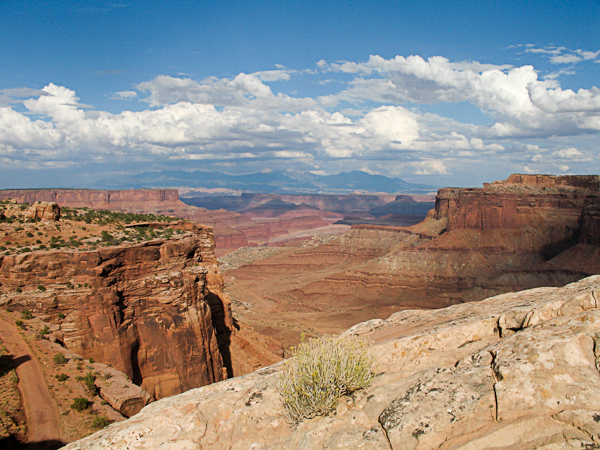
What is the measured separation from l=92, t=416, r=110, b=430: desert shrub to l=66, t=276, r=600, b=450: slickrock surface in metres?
5.98

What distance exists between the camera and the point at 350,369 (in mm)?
8727

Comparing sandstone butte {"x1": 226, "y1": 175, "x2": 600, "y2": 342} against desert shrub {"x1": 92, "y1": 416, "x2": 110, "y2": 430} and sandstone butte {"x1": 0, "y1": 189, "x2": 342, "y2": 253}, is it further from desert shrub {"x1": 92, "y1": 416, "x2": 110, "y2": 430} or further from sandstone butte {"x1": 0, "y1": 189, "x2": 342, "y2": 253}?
sandstone butte {"x1": 0, "y1": 189, "x2": 342, "y2": 253}

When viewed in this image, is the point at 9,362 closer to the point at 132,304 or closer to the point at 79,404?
the point at 79,404

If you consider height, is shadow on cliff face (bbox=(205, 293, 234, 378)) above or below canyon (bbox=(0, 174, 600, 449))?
below

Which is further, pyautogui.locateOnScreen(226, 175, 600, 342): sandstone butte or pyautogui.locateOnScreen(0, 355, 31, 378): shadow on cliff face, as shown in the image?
pyautogui.locateOnScreen(226, 175, 600, 342): sandstone butte

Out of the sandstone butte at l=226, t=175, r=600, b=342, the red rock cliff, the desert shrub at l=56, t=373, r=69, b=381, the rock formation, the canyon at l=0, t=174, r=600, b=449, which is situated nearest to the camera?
the canyon at l=0, t=174, r=600, b=449

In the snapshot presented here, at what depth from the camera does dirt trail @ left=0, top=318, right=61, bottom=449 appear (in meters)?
13.4

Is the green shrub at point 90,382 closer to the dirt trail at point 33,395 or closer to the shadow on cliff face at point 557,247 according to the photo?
the dirt trail at point 33,395

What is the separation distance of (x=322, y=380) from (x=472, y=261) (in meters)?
79.0

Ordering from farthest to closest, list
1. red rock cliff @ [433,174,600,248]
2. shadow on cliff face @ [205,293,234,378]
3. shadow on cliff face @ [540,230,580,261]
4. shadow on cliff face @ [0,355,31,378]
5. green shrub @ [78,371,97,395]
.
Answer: red rock cliff @ [433,174,600,248] → shadow on cliff face @ [540,230,580,261] → shadow on cliff face @ [205,293,234,378] → green shrub @ [78,371,97,395] → shadow on cliff face @ [0,355,31,378]

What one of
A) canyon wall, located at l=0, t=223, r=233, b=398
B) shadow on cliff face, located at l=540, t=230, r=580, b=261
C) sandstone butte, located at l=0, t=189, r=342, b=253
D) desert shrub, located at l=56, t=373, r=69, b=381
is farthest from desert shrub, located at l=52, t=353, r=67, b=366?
sandstone butte, located at l=0, t=189, r=342, b=253

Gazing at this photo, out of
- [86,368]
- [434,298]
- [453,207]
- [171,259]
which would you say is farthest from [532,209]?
[86,368]

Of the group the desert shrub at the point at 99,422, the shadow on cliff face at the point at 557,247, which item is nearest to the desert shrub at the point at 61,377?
the desert shrub at the point at 99,422

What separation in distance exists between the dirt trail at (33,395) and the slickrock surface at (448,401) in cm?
630
